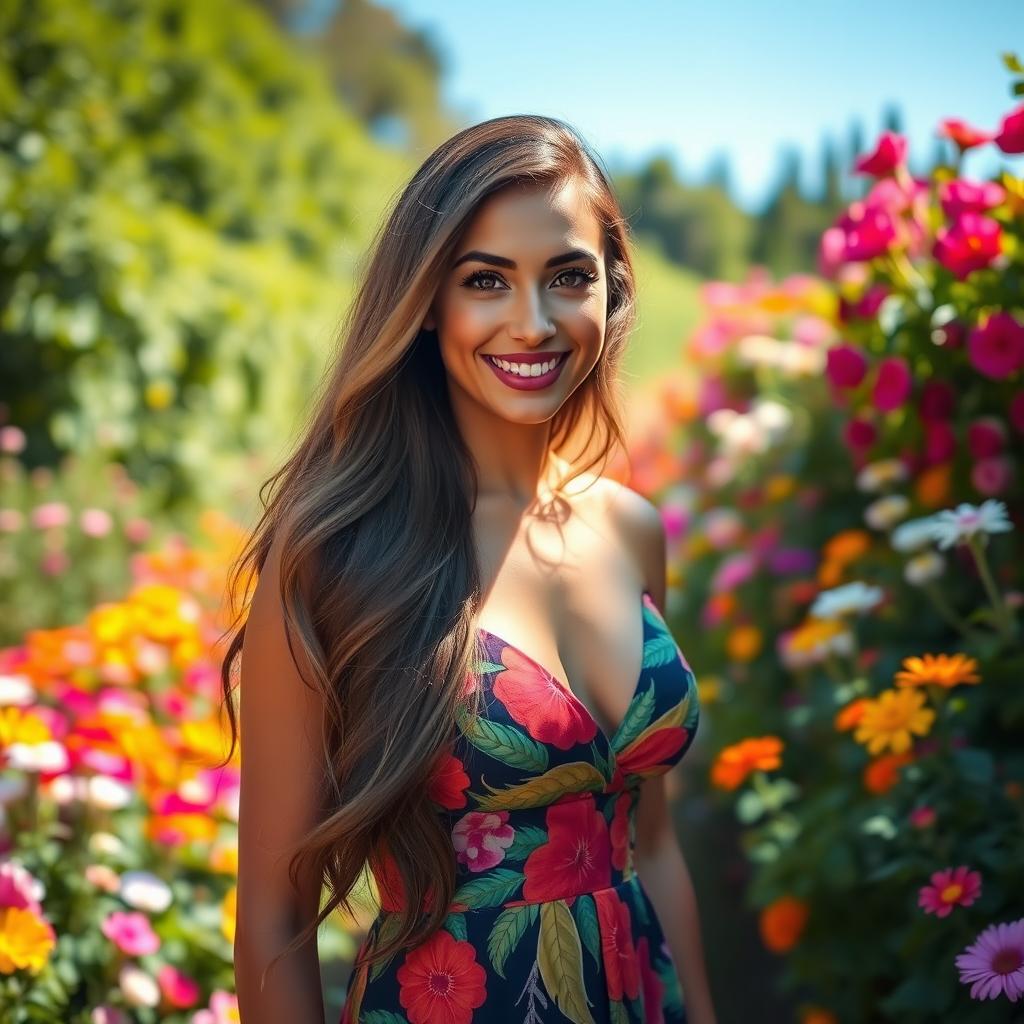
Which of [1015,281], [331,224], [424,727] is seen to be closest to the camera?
[424,727]

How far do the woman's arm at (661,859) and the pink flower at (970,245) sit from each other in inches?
29.8

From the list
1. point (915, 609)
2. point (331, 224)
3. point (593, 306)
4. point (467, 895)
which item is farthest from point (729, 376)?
point (331, 224)

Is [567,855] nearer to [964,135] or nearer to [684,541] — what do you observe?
[964,135]

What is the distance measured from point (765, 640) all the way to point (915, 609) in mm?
928

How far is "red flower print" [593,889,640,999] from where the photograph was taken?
1407 mm

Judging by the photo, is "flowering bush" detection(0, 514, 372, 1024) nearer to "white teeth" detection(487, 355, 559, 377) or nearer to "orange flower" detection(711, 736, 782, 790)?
"white teeth" detection(487, 355, 559, 377)

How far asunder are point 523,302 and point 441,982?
84 centimetres

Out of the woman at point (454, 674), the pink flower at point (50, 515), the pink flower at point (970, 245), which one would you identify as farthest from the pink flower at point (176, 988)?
the pink flower at point (50, 515)

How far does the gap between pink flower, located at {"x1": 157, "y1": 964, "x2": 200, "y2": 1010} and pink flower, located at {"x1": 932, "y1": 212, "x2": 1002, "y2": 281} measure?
5.94 feet

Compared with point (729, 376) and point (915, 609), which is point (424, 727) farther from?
point (729, 376)

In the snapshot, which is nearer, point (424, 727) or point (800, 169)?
point (424, 727)

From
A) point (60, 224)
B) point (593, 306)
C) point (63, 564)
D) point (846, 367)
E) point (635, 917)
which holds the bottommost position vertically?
point (635, 917)

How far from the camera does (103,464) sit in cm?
449

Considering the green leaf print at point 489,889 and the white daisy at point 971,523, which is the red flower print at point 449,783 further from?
the white daisy at point 971,523
